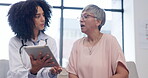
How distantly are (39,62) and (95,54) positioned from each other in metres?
0.42

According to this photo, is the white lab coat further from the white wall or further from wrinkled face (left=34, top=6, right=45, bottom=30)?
the white wall

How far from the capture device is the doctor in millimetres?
1572

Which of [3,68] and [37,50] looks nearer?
[37,50]

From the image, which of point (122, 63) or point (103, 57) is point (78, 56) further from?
point (122, 63)

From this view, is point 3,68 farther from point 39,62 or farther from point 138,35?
point 138,35

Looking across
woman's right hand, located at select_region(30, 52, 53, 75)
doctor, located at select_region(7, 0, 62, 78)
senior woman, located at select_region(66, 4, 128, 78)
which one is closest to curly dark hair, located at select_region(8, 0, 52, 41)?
doctor, located at select_region(7, 0, 62, 78)

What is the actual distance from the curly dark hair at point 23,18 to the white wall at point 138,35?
1.87 m

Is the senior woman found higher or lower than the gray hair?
lower

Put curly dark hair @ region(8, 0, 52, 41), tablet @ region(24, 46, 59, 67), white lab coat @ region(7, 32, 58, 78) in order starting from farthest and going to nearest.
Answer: curly dark hair @ region(8, 0, 52, 41) < white lab coat @ region(7, 32, 58, 78) < tablet @ region(24, 46, 59, 67)

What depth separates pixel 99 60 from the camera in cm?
159

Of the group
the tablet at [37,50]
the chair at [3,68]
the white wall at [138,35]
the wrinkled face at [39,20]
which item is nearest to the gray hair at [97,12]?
the wrinkled face at [39,20]

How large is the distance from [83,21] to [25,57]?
1.68 feet

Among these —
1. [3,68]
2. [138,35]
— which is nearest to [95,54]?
[3,68]

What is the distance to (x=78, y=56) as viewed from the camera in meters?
1.69
